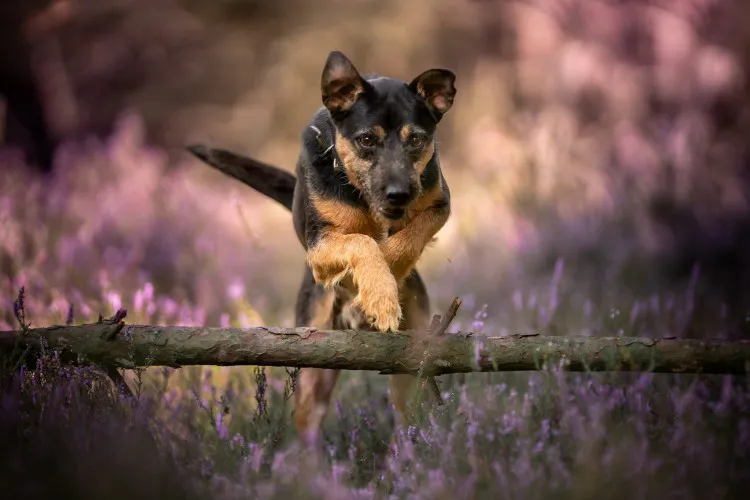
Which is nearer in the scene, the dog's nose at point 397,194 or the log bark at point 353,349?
the log bark at point 353,349

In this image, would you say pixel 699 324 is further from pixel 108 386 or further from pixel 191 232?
pixel 191 232

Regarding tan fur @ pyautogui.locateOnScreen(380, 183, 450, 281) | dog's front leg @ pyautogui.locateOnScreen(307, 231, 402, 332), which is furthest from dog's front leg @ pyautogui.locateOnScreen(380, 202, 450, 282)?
dog's front leg @ pyautogui.locateOnScreen(307, 231, 402, 332)

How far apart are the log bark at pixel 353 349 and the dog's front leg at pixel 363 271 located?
0.34m

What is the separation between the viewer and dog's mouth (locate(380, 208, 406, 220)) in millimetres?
4086

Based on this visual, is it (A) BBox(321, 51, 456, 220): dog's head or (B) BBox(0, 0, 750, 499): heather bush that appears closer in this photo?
(B) BBox(0, 0, 750, 499): heather bush

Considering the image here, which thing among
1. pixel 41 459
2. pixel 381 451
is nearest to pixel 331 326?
pixel 381 451

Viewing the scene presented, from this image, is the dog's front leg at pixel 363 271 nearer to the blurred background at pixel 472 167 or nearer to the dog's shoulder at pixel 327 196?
the dog's shoulder at pixel 327 196

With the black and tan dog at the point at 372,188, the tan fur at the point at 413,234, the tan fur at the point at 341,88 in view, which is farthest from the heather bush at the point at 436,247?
the tan fur at the point at 341,88

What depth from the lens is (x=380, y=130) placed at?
163 inches

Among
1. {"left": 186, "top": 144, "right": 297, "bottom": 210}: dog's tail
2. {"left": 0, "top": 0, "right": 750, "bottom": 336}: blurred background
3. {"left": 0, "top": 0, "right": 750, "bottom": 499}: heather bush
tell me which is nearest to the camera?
{"left": 0, "top": 0, "right": 750, "bottom": 499}: heather bush

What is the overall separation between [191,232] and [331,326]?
11.9ft

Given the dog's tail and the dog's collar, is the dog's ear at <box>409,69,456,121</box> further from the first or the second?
the dog's tail

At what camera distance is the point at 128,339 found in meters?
3.44

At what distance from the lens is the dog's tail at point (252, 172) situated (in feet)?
16.5
